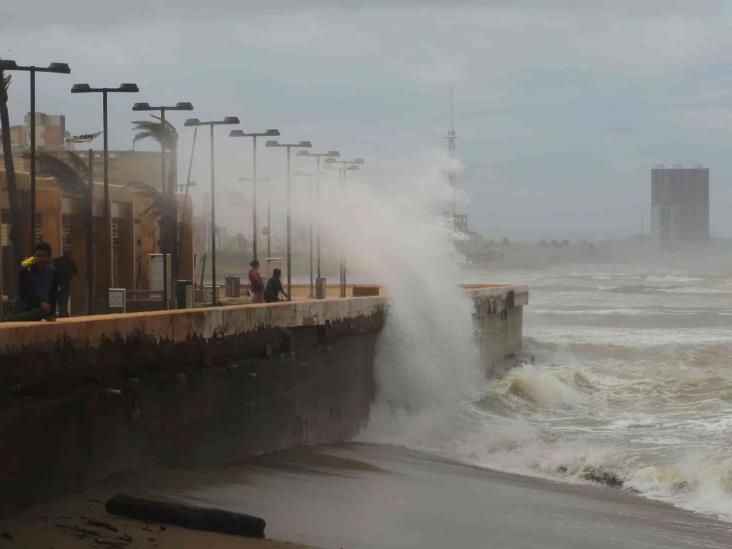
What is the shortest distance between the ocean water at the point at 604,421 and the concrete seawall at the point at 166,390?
1.99 m

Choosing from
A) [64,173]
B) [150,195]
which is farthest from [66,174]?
[150,195]

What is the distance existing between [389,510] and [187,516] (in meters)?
3.06

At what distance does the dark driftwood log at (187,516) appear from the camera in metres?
9.93

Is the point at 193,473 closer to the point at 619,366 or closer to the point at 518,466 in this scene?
the point at 518,466

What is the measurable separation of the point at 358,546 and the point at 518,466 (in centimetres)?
748

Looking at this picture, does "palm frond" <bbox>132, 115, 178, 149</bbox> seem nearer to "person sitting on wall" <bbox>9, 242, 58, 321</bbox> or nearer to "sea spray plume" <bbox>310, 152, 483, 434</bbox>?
"sea spray plume" <bbox>310, 152, 483, 434</bbox>

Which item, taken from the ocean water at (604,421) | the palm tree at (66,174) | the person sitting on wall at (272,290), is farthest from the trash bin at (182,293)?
the ocean water at (604,421)

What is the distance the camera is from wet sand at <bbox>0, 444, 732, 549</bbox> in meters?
10.3

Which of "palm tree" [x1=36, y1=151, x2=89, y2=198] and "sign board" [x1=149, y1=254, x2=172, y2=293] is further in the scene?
"sign board" [x1=149, y1=254, x2=172, y2=293]

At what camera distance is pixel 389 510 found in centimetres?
1262

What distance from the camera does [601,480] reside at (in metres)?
17.0

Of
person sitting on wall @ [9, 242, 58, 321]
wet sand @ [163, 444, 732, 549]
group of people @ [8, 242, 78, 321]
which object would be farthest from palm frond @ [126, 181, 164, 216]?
person sitting on wall @ [9, 242, 58, 321]

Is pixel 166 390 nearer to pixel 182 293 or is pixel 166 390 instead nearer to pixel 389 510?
pixel 389 510

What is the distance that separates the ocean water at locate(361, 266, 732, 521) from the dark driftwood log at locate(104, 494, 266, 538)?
649 cm
